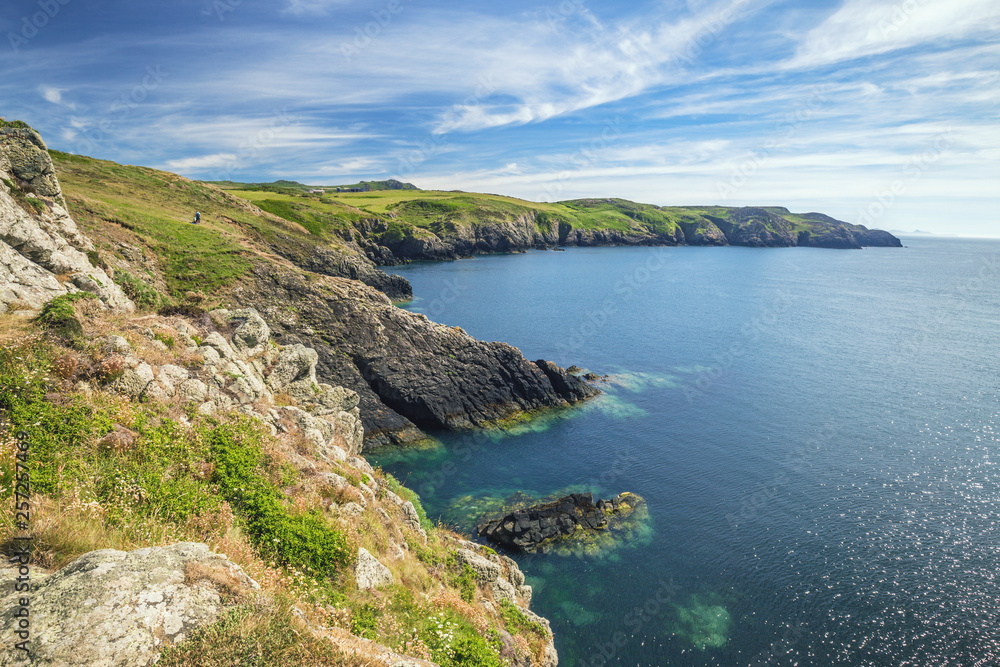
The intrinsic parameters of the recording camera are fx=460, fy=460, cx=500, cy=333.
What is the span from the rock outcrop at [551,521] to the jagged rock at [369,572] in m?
18.1

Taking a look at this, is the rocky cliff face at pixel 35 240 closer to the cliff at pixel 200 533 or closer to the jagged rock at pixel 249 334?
the cliff at pixel 200 533

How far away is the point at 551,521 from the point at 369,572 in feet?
68.7

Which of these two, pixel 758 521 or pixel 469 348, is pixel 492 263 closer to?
pixel 469 348

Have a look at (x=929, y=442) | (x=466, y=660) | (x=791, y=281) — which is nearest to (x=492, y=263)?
(x=791, y=281)

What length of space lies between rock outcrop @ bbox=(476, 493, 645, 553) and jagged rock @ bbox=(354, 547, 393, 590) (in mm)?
18129

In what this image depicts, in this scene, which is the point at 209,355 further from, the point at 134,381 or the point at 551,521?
the point at 551,521

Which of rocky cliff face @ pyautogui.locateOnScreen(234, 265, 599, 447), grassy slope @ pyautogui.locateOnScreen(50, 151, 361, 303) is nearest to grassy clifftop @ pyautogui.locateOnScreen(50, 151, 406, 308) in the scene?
grassy slope @ pyautogui.locateOnScreen(50, 151, 361, 303)

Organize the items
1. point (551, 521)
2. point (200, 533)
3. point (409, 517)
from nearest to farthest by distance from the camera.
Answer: point (200, 533) < point (409, 517) < point (551, 521)

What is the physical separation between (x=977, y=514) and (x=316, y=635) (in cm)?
4514

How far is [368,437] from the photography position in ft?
140

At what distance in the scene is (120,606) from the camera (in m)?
7.00

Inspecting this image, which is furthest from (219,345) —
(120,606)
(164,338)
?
(120,606)

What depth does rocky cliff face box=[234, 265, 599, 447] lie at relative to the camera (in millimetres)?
46219

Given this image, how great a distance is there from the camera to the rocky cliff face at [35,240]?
1769 centimetres
